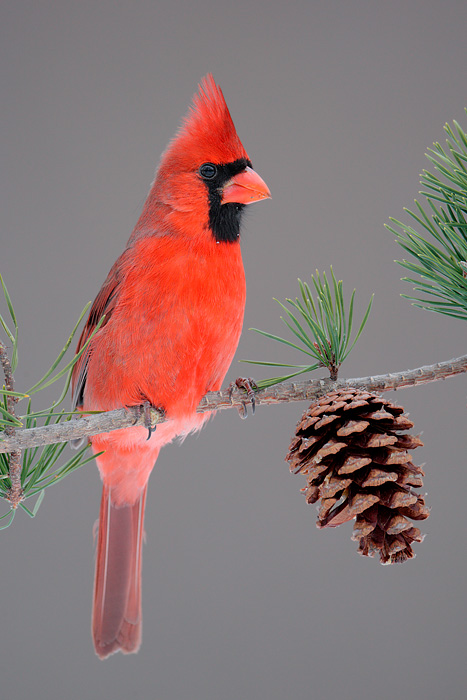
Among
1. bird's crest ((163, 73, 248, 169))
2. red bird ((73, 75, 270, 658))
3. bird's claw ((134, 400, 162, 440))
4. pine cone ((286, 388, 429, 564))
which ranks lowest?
pine cone ((286, 388, 429, 564))

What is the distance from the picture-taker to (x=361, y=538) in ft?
3.45

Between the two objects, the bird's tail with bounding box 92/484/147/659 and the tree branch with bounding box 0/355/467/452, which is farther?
the bird's tail with bounding box 92/484/147/659

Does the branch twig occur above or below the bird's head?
below

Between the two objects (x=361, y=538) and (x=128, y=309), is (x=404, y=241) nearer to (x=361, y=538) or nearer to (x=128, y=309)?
(x=361, y=538)

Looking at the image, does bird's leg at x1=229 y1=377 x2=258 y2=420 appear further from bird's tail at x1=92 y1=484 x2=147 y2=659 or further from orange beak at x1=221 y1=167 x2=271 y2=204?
bird's tail at x1=92 y1=484 x2=147 y2=659

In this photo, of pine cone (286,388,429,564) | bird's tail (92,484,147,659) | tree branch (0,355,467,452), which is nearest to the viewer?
pine cone (286,388,429,564)

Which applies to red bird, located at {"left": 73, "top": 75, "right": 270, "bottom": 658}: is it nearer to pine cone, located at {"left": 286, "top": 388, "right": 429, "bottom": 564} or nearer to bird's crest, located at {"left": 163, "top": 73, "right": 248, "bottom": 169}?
bird's crest, located at {"left": 163, "top": 73, "right": 248, "bottom": 169}

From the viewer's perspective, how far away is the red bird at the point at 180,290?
4.78 ft

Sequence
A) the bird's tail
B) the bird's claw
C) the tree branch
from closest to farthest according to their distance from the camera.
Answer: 1. the tree branch
2. the bird's claw
3. the bird's tail

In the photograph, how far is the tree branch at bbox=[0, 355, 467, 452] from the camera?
1.14 metres

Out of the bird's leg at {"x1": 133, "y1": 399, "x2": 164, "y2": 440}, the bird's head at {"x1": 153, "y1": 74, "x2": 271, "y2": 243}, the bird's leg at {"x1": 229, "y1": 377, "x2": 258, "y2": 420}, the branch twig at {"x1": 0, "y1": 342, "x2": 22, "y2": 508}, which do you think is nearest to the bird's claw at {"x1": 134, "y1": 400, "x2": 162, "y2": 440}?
the bird's leg at {"x1": 133, "y1": 399, "x2": 164, "y2": 440}

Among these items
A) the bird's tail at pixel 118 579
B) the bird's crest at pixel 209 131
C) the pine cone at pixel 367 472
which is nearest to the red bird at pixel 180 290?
the bird's crest at pixel 209 131

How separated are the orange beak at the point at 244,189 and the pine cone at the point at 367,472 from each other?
65cm

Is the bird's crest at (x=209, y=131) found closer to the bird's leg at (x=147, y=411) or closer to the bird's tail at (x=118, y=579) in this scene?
the bird's leg at (x=147, y=411)
